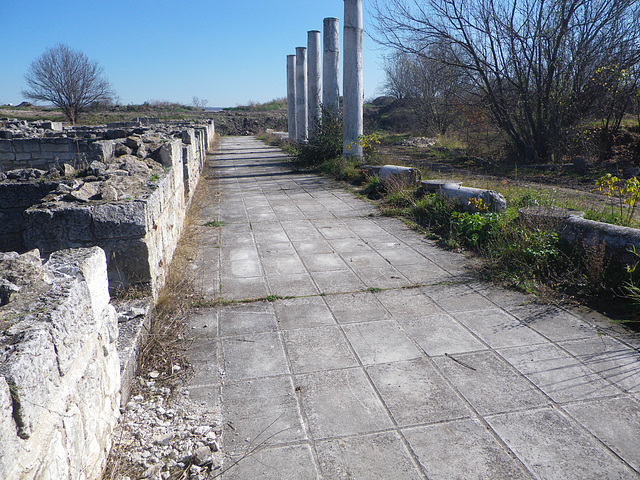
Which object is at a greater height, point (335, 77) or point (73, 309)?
point (335, 77)

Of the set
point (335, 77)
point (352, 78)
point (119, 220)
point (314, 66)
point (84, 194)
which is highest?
point (314, 66)

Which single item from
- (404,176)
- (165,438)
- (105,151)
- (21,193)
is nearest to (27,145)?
(105,151)

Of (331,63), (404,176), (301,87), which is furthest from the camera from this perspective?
(301,87)

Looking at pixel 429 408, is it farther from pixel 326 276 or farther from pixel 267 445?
pixel 326 276

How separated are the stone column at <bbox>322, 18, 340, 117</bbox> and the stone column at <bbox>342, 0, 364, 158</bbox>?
210cm

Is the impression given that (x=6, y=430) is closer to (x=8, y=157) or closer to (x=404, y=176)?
(x=404, y=176)

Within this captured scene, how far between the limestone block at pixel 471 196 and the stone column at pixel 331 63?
7.84m

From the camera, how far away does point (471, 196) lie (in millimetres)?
6891

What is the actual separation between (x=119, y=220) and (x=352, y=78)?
9.51 meters

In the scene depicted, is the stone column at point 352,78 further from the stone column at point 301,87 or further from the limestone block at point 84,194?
the stone column at point 301,87

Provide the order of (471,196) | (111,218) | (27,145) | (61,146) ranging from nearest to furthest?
(111,218) < (471,196) < (27,145) < (61,146)

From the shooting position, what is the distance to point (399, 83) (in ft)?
113

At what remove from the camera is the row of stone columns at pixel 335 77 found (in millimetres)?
11844

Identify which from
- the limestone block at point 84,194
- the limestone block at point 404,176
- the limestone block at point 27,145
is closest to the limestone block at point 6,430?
the limestone block at point 84,194
